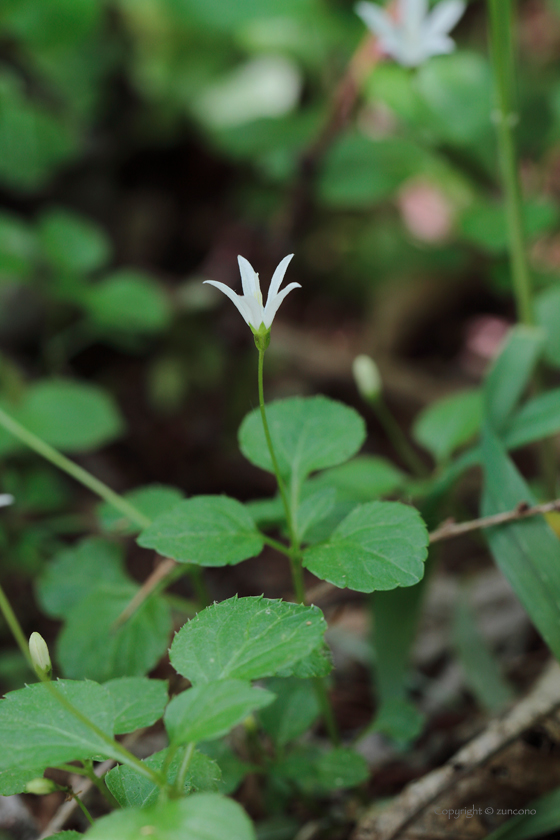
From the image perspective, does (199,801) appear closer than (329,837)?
Yes

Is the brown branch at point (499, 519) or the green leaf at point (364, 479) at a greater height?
the green leaf at point (364, 479)

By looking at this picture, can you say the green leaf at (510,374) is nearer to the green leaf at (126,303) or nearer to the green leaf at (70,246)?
the green leaf at (126,303)

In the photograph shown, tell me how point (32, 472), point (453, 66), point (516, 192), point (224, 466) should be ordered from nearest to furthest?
1. point (516, 192)
2. point (32, 472)
3. point (453, 66)
4. point (224, 466)

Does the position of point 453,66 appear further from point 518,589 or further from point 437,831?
point 437,831

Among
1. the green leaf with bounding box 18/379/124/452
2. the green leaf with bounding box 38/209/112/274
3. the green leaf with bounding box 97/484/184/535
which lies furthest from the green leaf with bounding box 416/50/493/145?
the green leaf with bounding box 97/484/184/535

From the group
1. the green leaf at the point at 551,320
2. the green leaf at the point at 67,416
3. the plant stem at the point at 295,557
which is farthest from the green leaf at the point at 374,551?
the green leaf at the point at 67,416

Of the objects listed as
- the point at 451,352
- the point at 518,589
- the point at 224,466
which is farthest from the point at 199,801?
the point at 451,352
